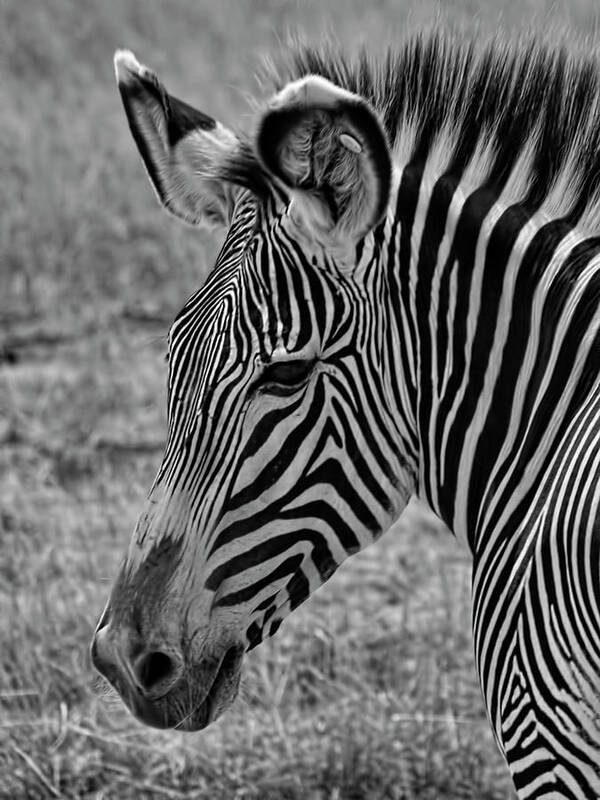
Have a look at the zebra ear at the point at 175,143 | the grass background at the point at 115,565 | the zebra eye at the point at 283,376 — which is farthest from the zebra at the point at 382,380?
the grass background at the point at 115,565

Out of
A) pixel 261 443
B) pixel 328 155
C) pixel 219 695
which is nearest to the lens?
pixel 328 155

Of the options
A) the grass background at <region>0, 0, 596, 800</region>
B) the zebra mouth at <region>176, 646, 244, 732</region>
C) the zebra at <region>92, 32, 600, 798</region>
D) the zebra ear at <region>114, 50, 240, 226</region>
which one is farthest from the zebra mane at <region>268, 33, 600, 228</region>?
the zebra mouth at <region>176, 646, 244, 732</region>

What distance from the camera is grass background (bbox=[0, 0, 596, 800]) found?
405 centimetres

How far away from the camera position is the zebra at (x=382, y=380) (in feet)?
7.84

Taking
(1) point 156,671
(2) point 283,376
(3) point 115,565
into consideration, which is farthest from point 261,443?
(3) point 115,565

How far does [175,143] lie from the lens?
2771 millimetres

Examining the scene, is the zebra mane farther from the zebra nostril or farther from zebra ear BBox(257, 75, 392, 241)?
the zebra nostril

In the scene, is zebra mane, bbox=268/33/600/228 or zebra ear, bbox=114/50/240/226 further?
zebra ear, bbox=114/50/240/226

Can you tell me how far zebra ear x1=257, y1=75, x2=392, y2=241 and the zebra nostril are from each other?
86 centimetres

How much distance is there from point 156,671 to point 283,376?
0.62 metres

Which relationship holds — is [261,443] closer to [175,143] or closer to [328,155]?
[328,155]

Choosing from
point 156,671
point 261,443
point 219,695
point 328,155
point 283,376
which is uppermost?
point 328,155

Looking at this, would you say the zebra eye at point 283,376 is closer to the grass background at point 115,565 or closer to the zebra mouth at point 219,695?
the zebra mouth at point 219,695

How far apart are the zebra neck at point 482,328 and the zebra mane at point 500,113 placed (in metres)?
0.05
